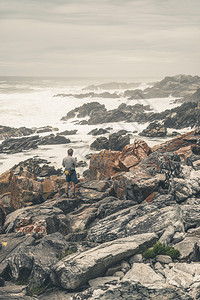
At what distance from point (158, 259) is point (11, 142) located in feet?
99.9

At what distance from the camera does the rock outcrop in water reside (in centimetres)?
580

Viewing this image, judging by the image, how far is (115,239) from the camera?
7746mm

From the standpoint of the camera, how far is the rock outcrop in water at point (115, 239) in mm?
5805

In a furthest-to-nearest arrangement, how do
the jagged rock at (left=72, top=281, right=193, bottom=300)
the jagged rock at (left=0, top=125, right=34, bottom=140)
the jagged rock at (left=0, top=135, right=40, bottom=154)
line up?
the jagged rock at (left=0, top=125, right=34, bottom=140) → the jagged rock at (left=0, top=135, right=40, bottom=154) → the jagged rock at (left=72, top=281, right=193, bottom=300)

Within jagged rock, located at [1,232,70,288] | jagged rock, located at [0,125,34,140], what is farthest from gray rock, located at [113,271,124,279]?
jagged rock, located at [0,125,34,140]

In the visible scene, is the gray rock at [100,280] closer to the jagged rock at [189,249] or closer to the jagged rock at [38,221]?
the jagged rock at [189,249]

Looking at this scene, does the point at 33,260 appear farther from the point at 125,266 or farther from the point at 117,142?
the point at 117,142

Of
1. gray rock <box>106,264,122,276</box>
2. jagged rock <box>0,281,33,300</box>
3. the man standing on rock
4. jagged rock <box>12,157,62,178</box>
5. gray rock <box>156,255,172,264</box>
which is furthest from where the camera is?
jagged rock <box>12,157,62,178</box>

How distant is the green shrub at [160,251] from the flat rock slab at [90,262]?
0.21 meters

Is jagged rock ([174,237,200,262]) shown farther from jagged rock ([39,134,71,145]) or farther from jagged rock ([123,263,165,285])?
jagged rock ([39,134,71,145])

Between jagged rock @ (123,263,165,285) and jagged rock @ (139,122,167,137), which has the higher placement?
jagged rock @ (139,122,167,137)

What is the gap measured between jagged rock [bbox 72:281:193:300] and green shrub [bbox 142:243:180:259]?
1416 mm

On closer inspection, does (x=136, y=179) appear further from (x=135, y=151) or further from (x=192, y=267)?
(x=135, y=151)

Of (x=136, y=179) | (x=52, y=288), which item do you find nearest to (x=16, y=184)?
(x=136, y=179)
